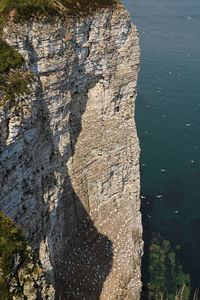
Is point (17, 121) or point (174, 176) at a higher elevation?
point (17, 121)

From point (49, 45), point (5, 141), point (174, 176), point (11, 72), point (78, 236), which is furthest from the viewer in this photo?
point (174, 176)

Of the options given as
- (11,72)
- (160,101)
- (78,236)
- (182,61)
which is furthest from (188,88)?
(11,72)

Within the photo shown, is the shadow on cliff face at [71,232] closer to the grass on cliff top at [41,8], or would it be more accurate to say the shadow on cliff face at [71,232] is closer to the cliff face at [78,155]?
the cliff face at [78,155]

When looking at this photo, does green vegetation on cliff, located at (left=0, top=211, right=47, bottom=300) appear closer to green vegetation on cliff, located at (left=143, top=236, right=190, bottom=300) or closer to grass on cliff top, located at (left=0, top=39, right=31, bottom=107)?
grass on cliff top, located at (left=0, top=39, right=31, bottom=107)

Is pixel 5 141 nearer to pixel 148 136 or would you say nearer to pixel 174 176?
pixel 174 176

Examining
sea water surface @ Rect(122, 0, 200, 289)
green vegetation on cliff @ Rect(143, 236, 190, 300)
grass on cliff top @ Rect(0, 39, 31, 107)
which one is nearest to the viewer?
grass on cliff top @ Rect(0, 39, 31, 107)

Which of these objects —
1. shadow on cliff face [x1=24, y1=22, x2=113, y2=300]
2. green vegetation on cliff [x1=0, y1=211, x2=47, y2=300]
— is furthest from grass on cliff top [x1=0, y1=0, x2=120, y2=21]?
green vegetation on cliff [x1=0, y1=211, x2=47, y2=300]
